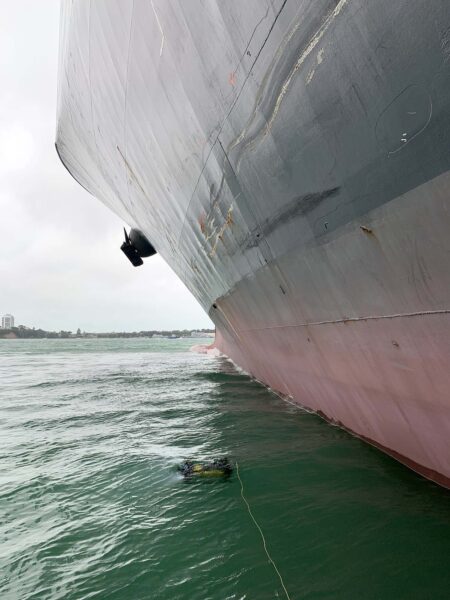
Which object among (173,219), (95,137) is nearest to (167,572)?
(173,219)

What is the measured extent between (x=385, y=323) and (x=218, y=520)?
6.42 feet

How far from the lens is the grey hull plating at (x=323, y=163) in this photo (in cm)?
202

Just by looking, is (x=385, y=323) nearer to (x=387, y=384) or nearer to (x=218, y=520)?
(x=387, y=384)

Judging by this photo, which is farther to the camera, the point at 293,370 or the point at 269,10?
the point at 293,370

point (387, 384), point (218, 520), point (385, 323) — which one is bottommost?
point (218, 520)

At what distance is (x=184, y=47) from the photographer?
3.24 meters

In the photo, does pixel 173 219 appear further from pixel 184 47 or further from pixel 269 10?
pixel 269 10

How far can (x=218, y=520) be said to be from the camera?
3029 millimetres

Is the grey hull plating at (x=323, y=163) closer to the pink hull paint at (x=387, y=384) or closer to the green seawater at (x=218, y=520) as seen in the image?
the pink hull paint at (x=387, y=384)

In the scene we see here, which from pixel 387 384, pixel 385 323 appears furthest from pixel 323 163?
pixel 387 384

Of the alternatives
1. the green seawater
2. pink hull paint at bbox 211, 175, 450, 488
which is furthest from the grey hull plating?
the green seawater

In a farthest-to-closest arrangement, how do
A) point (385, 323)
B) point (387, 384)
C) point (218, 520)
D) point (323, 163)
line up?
point (387, 384) < point (218, 520) < point (385, 323) < point (323, 163)

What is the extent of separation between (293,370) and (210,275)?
266 centimetres

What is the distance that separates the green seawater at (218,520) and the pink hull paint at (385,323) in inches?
17.0
